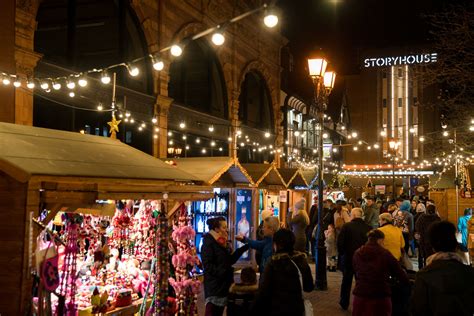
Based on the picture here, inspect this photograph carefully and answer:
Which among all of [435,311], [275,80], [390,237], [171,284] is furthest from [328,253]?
[275,80]

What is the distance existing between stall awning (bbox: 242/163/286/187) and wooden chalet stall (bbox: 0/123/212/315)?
27.3 ft

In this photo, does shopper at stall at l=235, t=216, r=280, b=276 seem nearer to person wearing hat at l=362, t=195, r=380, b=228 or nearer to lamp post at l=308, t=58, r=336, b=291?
lamp post at l=308, t=58, r=336, b=291

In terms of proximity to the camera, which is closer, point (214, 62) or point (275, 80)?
point (214, 62)

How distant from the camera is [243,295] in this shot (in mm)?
Result: 6461

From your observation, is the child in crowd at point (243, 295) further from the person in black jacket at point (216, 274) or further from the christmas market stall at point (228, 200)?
the christmas market stall at point (228, 200)

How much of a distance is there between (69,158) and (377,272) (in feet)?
14.3

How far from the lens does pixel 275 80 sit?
88.1ft

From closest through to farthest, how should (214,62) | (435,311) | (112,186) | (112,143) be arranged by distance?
(435,311), (112,186), (112,143), (214,62)

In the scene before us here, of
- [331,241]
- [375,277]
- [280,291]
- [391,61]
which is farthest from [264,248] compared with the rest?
[391,61]

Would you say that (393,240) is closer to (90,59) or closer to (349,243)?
(349,243)

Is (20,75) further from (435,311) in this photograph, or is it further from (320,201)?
(435,311)

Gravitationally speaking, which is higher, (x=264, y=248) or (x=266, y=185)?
(x=266, y=185)

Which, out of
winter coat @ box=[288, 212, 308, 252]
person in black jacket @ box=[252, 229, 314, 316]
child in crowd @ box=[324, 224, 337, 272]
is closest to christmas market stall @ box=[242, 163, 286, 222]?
child in crowd @ box=[324, 224, 337, 272]

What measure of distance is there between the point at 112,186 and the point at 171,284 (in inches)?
85.5
